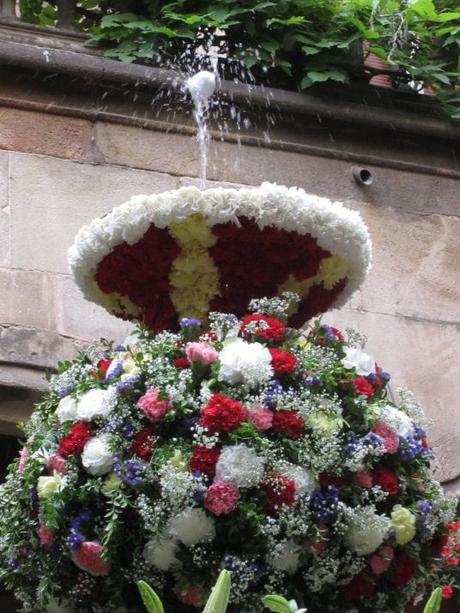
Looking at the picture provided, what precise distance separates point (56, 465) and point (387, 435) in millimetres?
733

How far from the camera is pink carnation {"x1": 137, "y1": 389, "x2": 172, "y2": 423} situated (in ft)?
10.0

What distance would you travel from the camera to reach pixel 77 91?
4.71 meters

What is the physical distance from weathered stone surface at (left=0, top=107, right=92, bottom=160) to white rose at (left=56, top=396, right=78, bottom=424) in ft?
5.01

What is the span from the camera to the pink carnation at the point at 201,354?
3129 millimetres

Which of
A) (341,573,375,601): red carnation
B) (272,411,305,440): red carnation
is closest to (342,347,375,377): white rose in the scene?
(272,411,305,440): red carnation

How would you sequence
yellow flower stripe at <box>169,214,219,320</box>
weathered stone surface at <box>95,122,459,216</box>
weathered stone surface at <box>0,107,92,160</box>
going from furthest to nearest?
weathered stone surface at <box>95,122,459,216</box>, weathered stone surface at <box>0,107,92,160</box>, yellow flower stripe at <box>169,214,219,320</box>

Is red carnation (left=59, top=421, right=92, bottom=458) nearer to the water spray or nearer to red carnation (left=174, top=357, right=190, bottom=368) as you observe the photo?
red carnation (left=174, top=357, right=190, bottom=368)

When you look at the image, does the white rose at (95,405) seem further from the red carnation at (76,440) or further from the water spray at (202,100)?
the water spray at (202,100)

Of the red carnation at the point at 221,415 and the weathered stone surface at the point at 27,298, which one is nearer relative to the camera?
the red carnation at the point at 221,415

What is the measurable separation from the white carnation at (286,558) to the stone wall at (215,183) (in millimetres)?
1430

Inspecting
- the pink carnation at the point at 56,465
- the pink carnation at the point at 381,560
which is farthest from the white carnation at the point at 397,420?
the pink carnation at the point at 56,465

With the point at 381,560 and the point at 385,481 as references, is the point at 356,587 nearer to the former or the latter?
the point at 381,560

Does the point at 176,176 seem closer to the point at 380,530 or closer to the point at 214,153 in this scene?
the point at 214,153

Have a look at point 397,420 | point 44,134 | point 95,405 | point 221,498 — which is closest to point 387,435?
point 397,420
